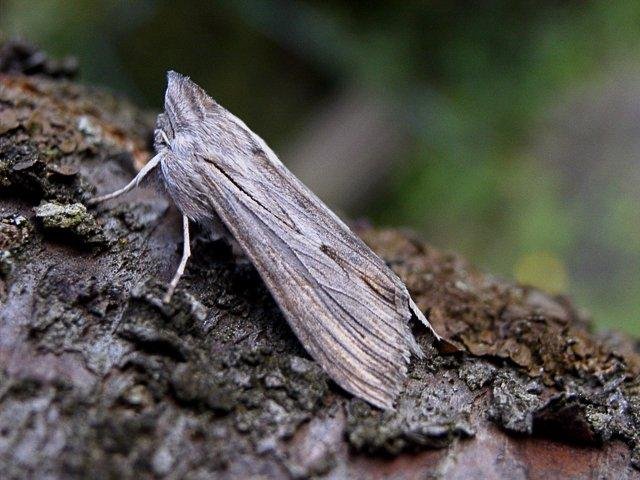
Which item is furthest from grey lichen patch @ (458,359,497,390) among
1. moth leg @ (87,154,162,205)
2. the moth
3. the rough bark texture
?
moth leg @ (87,154,162,205)

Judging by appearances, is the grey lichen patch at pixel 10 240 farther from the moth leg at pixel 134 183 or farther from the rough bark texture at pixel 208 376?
the moth leg at pixel 134 183

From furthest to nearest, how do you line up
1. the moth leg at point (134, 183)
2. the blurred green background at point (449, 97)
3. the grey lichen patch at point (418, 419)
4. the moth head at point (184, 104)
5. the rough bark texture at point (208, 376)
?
the blurred green background at point (449, 97) → the moth head at point (184, 104) → the moth leg at point (134, 183) → the grey lichen patch at point (418, 419) → the rough bark texture at point (208, 376)

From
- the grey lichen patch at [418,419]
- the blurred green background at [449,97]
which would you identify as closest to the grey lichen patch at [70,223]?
the grey lichen patch at [418,419]

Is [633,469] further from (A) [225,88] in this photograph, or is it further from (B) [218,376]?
(A) [225,88]

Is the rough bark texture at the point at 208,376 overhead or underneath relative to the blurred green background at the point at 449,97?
underneath

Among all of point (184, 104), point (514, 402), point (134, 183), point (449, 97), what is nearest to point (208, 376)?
point (514, 402)

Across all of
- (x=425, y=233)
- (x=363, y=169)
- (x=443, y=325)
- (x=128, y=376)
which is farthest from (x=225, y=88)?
(x=128, y=376)

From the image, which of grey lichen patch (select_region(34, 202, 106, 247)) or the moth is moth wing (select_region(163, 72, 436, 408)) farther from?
grey lichen patch (select_region(34, 202, 106, 247))
